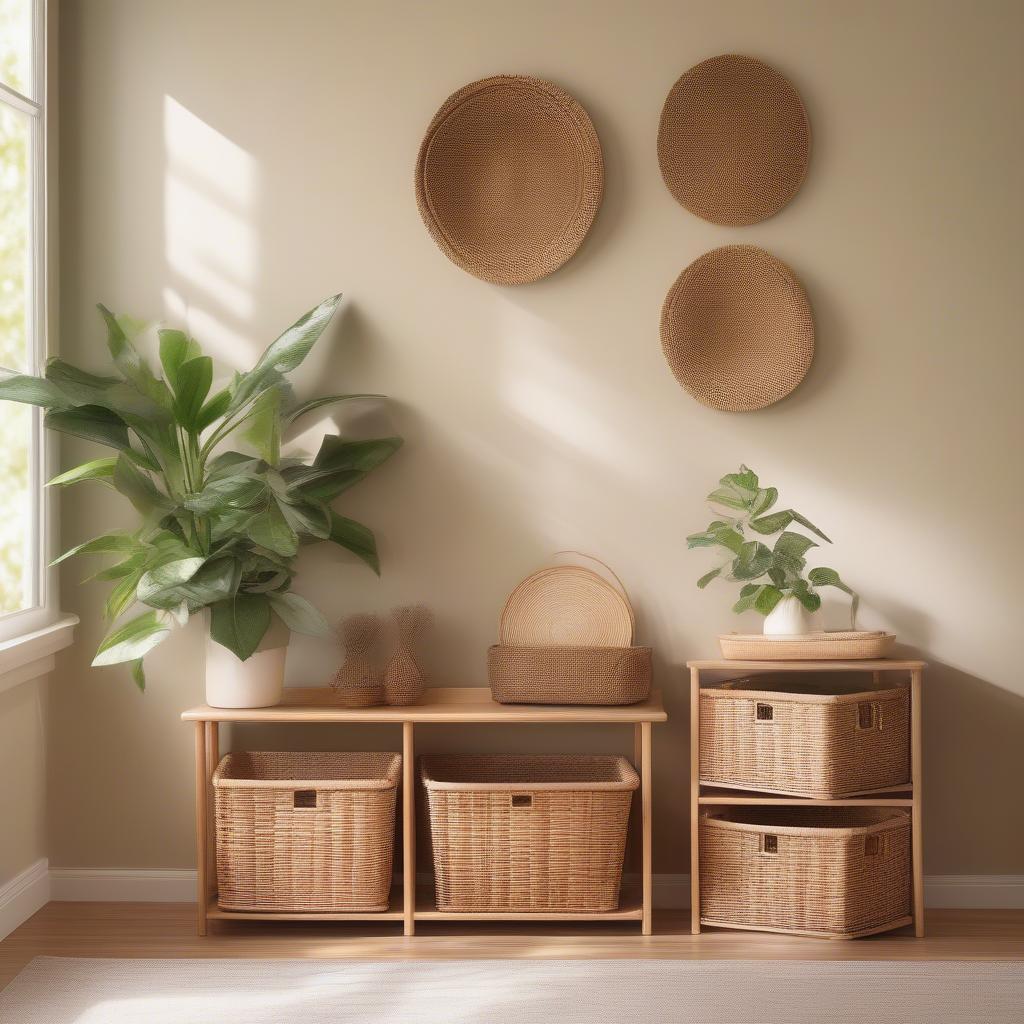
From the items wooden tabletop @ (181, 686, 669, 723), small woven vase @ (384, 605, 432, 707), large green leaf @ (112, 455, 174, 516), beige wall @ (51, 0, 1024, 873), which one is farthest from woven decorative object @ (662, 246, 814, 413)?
large green leaf @ (112, 455, 174, 516)

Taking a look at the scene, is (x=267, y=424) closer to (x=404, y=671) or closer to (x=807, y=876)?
(x=404, y=671)

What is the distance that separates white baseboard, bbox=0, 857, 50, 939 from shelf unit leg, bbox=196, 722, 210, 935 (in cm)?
49

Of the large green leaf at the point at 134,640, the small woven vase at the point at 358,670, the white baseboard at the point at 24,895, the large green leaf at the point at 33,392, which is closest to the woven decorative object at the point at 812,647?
the small woven vase at the point at 358,670

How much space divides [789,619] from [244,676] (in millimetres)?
1422

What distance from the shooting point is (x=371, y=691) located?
2838 millimetres

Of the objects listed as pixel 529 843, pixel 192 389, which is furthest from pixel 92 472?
pixel 529 843

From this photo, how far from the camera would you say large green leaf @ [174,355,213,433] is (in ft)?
9.14

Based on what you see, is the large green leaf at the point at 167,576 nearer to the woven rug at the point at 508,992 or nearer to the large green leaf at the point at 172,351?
the large green leaf at the point at 172,351

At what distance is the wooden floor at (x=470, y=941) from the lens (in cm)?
271

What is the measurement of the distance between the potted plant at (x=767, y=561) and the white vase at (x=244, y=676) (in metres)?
1.14

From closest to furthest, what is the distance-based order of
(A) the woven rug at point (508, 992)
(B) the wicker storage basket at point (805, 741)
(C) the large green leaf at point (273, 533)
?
1. (A) the woven rug at point (508, 992)
2. (C) the large green leaf at point (273, 533)
3. (B) the wicker storage basket at point (805, 741)

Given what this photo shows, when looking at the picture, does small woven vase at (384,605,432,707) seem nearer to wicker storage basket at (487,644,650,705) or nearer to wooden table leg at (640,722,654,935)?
A: wicker storage basket at (487,644,650,705)

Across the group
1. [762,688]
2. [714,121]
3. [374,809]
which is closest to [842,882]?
[762,688]

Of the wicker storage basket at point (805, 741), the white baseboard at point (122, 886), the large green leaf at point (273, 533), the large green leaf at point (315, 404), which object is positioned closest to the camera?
the large green leaf at point (273, 533)
